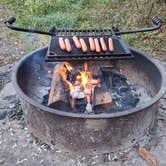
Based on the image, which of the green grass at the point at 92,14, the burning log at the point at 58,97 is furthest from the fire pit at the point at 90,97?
the green grass at the point at 92,14

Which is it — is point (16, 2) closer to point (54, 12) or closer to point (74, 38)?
point (54, 12)

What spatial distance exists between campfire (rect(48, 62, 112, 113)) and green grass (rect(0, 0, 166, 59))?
2044mm

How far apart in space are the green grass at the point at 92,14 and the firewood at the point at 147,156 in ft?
8.53

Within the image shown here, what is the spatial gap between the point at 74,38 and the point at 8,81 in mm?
1436

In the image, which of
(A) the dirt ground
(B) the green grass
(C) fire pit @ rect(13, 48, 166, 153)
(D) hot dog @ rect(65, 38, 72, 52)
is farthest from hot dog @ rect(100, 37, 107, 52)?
(B) the green grass

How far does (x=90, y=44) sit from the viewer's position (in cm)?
309

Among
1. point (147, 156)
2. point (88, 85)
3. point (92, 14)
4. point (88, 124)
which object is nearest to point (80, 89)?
point (88, 85)

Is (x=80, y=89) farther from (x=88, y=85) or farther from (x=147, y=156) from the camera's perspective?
(x=147, y=156)

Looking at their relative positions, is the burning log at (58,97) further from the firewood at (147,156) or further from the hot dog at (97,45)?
the firewood at (147,156)

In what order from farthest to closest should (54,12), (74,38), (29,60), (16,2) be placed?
(16,2)
(54,12)
(29,60)
(74,38)

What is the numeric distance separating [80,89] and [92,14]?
3391 mm

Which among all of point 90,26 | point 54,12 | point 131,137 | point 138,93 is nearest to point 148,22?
point 90,26

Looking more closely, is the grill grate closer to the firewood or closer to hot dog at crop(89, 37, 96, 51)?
hot dog at crop(89, 37, 96, 51)

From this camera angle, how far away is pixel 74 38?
3.23 metres
